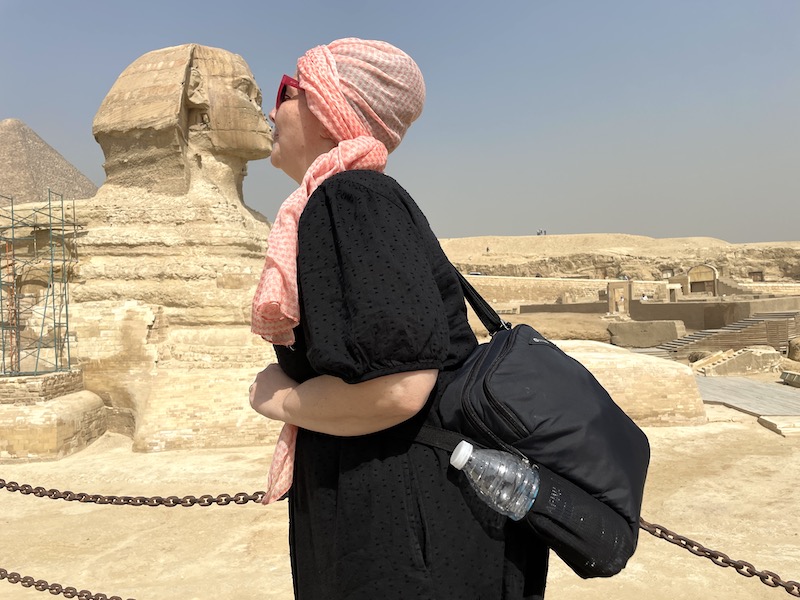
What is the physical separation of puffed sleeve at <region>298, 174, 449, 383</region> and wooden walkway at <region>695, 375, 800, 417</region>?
1000cm

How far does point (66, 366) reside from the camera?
1001 centimetres

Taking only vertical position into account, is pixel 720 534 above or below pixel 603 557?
below

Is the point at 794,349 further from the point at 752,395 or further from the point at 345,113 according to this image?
the point at 345,113

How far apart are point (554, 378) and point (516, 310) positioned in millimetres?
22408

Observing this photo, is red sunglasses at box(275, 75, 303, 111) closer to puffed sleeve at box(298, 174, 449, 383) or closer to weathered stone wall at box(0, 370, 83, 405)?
puffed sleeve at box(298, 174, 449, 383)

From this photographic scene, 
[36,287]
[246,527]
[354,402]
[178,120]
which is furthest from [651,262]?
[354,402]

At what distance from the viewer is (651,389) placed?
899 cm

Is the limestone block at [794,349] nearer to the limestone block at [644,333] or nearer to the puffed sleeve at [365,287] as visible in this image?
the limestone block at [644,333]

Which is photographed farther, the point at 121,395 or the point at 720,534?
the point at 121,395

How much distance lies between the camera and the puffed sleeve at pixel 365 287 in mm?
1033

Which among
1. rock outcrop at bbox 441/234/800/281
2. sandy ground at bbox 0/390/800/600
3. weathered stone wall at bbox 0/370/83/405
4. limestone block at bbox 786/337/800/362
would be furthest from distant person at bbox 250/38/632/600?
rock outcrop at bbox 441/234/800/281

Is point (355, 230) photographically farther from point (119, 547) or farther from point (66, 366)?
point (66, 366)

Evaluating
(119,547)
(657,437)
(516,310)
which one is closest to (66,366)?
(119,547)

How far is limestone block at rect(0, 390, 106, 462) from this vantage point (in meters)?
8.41
